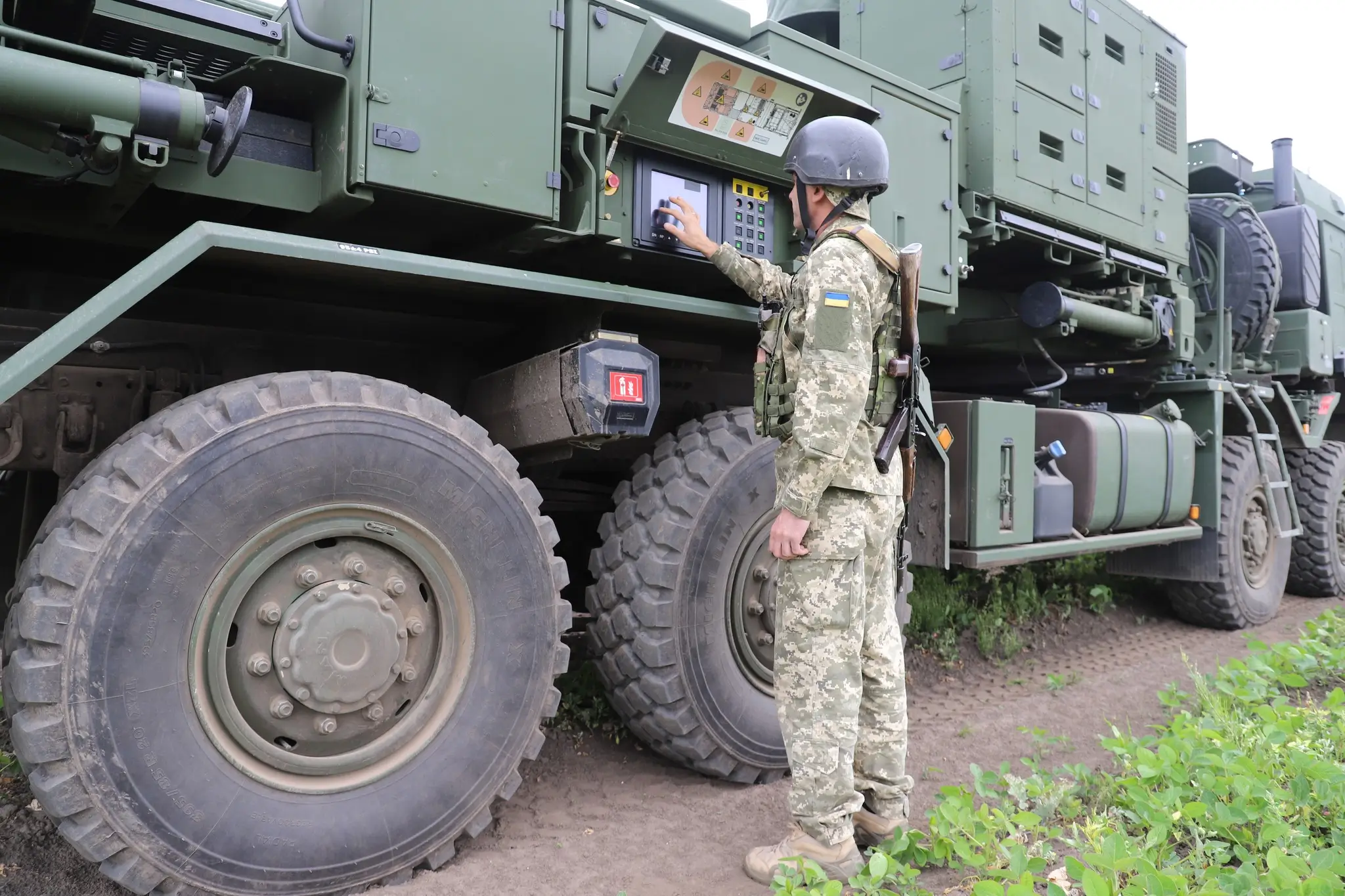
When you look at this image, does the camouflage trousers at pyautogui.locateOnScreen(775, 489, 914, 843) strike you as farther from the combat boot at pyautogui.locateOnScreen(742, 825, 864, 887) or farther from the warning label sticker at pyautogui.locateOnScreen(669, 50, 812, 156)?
the warning label sticker at pyautogui.locateOnScreen(669, 50, 812, 156)

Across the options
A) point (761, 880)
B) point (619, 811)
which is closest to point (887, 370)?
point (761, 880)

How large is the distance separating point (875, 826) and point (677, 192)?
1.93 meters

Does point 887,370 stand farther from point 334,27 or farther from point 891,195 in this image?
point 334,27

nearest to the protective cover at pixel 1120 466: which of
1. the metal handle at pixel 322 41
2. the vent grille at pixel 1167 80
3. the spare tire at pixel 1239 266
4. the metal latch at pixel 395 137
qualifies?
the spare tire at pixel 1239 266

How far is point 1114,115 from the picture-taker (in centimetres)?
493

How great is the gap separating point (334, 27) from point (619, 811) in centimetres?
231

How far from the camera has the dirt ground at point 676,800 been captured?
7.59 ft

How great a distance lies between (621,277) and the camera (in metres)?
3.16

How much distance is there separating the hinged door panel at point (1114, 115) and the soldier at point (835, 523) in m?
2.81

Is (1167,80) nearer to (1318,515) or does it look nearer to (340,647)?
(1318,515)

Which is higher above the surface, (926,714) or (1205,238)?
(1205,238)

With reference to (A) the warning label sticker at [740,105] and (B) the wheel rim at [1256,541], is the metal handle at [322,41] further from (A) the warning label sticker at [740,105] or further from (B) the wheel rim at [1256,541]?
(B) the wheel rim at [1256,541]

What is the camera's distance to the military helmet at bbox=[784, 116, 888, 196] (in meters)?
2.52

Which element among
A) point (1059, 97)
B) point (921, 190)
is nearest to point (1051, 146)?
point (1059, 97)
